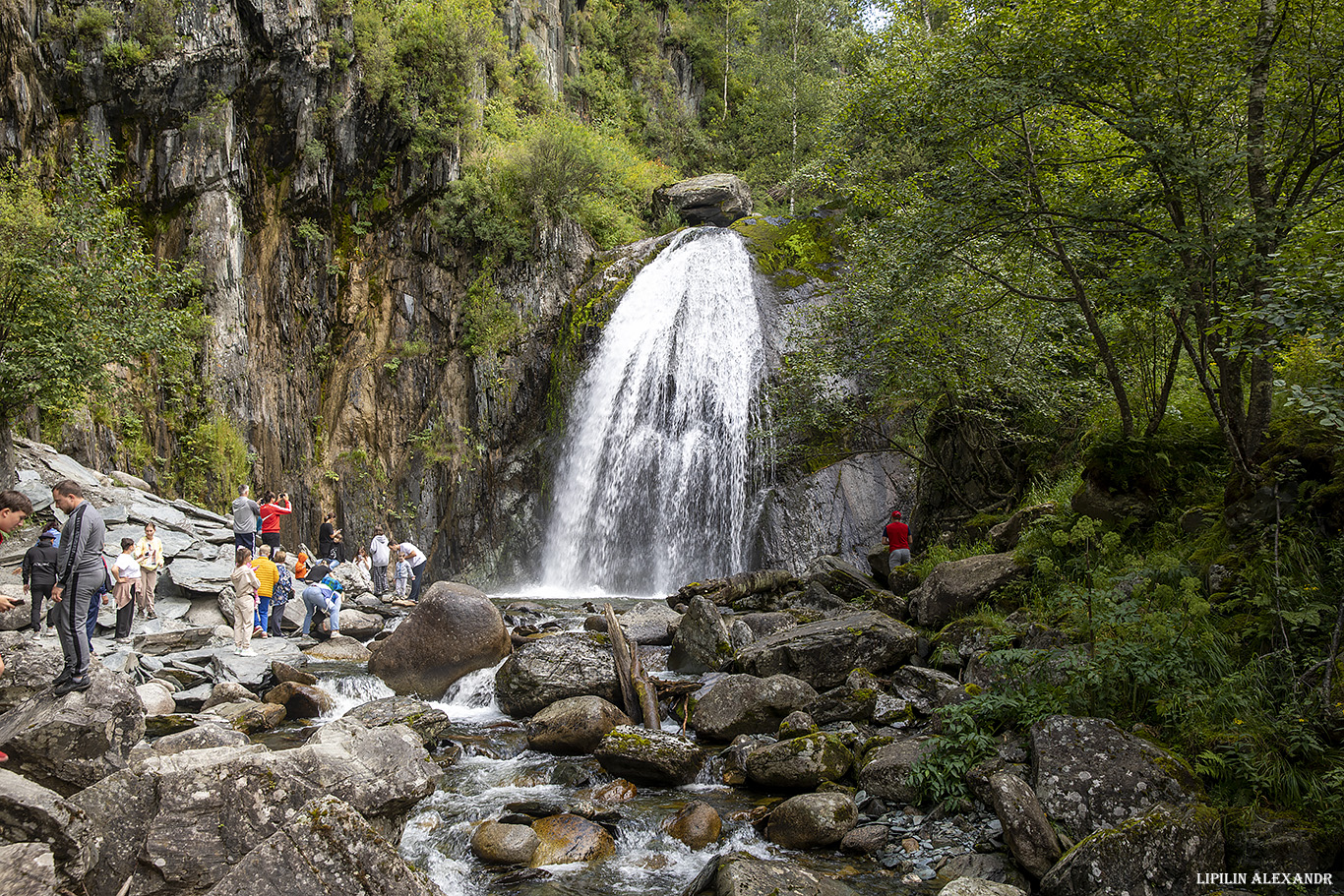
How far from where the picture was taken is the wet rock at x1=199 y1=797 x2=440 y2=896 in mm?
3035

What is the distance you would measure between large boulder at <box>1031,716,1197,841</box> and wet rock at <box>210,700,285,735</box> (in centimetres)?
804

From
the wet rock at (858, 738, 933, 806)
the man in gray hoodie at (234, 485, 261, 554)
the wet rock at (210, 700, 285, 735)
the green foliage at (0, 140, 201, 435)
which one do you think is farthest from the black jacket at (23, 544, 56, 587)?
the green foliage at (0, 140, 201, 435)

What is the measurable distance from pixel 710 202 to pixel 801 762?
24.7 metres

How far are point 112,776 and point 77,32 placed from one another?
20779 mm

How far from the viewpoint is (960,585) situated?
8805 millimetres

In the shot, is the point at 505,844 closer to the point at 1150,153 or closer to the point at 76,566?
the point at 76,566

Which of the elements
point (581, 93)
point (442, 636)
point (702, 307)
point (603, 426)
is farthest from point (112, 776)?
point (581, 93)

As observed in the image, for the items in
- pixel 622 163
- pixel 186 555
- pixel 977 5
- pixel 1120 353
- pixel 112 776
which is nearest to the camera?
pixel 112 776

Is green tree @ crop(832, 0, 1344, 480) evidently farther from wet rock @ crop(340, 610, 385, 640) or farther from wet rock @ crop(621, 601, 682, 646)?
wet rock @ crop(340, 610, 385, 640)

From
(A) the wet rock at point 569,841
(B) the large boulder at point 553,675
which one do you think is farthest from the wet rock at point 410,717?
(A) the wet rock at point 569,841

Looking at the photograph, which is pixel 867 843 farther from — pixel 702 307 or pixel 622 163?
pixel 622 163

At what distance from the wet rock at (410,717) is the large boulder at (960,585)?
19.8ft

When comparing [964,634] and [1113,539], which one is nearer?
[1113,539]

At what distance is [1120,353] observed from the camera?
9750mm
